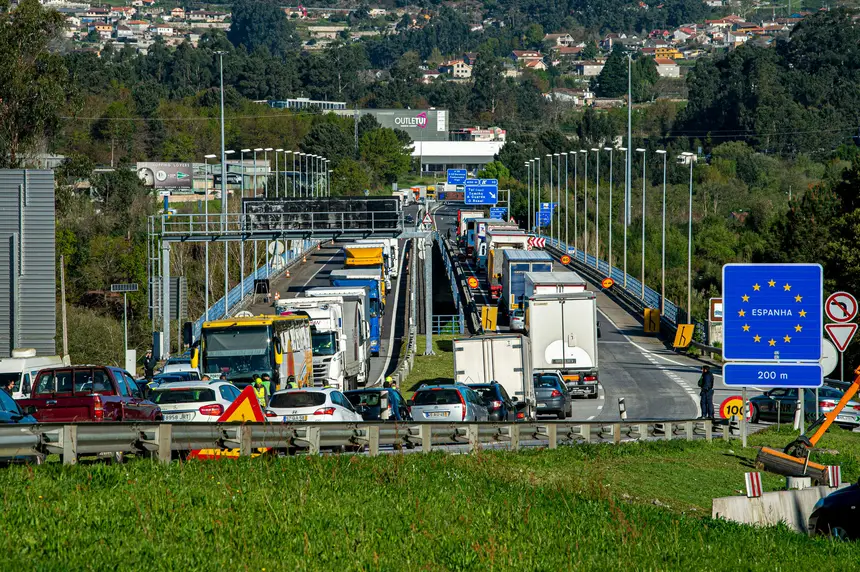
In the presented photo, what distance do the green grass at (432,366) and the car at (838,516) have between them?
26646 millimetres

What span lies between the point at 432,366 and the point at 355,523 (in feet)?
122

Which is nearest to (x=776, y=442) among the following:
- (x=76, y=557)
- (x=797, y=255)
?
(x=76, y=557)

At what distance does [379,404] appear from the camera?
27062 millimetres

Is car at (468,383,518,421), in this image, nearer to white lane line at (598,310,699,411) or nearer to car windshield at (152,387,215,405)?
car windshield at (152,387,215,405)

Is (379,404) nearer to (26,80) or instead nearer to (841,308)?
(841,308)

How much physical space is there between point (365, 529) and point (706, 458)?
10.4m

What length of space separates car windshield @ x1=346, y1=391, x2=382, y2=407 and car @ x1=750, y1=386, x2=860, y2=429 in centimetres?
1077

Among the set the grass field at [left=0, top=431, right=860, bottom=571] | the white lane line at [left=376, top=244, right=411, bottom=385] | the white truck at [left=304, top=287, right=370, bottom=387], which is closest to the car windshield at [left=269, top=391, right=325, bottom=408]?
the grass field at [left=0, top=431, right=860, bottom=571]

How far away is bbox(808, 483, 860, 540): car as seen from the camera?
14.9 m

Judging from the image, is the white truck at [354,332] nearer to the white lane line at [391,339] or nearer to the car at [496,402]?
the white lane line at [391,339]

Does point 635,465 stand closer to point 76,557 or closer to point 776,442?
point 776,442

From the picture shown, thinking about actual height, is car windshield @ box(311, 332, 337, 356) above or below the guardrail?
above

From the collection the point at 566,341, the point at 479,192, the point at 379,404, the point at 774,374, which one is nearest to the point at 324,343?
the point at 566,341

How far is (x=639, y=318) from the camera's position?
69.8m
